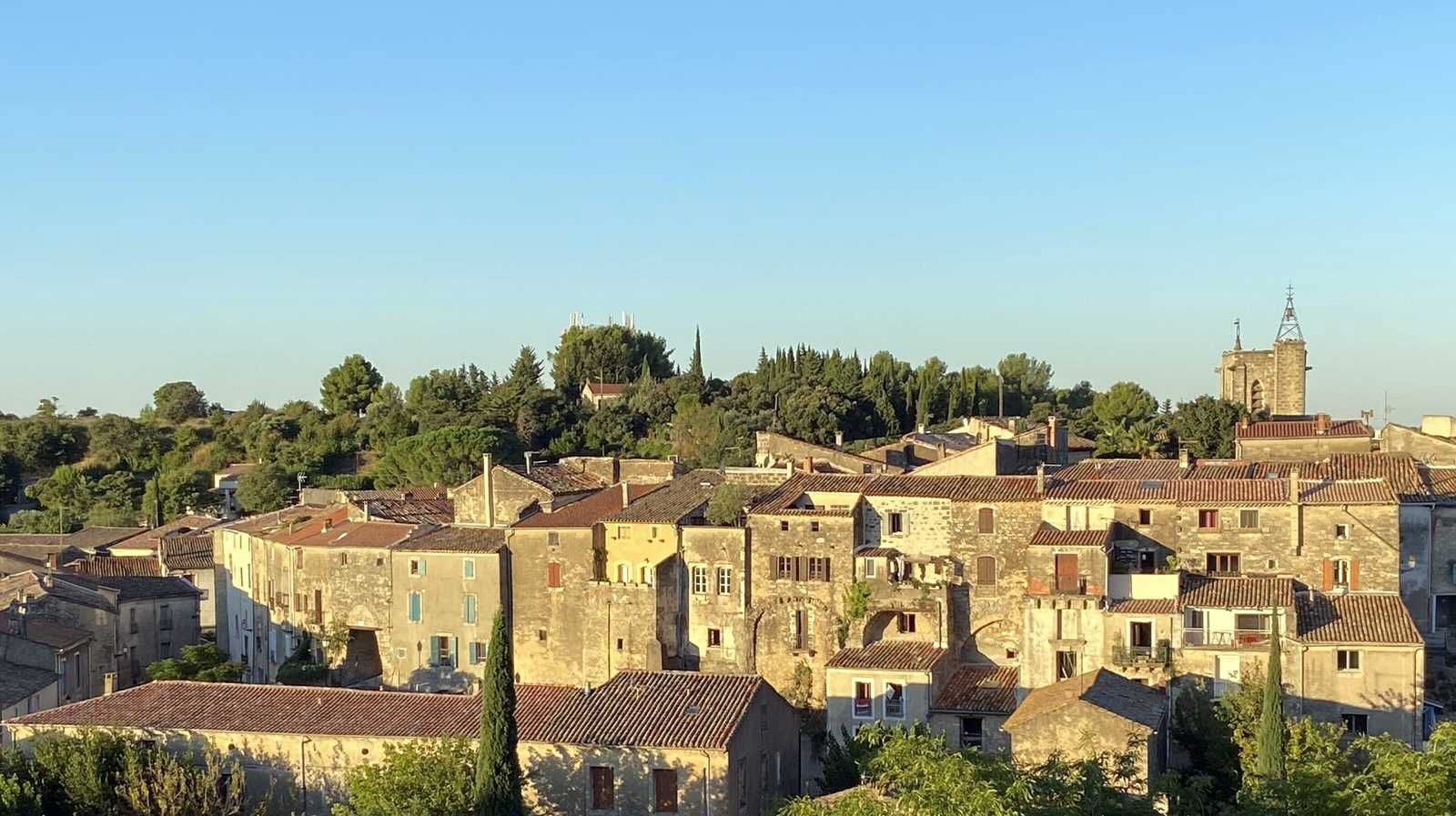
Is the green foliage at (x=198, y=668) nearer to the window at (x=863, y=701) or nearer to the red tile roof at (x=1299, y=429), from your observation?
the window at (x=863, y=701)

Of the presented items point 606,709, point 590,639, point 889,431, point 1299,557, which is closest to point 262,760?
point 606,709

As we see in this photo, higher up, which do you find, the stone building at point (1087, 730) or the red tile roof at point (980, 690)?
the stone building at point (1087, 730)

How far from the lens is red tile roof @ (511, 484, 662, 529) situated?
4703 centimetres

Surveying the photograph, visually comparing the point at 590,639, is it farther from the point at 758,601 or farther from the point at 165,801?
the point at 165,801

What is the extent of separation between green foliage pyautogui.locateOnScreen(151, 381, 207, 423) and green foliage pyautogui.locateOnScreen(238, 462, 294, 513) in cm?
3566

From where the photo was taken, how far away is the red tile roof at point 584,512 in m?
47.0

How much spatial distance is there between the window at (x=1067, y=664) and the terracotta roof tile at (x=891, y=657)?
→ 10.9ft

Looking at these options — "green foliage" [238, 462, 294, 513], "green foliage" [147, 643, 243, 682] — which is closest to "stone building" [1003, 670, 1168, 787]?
"green foliage" [147, 643, 243, 682]

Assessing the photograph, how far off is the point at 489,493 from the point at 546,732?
69.7 ft

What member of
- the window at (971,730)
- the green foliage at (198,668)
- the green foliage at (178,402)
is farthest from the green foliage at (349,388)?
the window at (971,730)

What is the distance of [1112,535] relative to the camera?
134ft

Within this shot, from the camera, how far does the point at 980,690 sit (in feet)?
130

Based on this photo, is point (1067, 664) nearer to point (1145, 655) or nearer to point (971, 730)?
point (1145, 655)

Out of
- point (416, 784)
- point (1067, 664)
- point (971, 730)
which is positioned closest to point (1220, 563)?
point (1067, 664)
